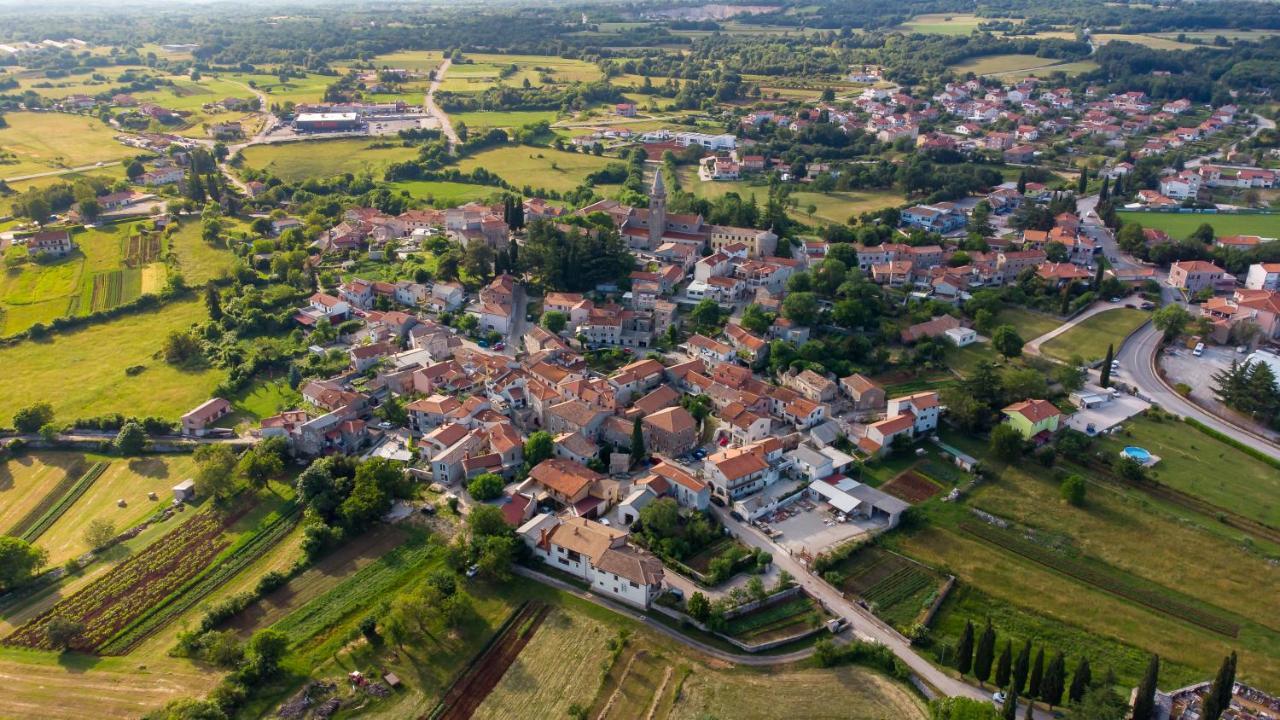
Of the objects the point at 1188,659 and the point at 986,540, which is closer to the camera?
the point at 1188,659

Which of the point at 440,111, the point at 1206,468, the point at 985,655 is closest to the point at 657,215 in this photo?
the point at 1206,468

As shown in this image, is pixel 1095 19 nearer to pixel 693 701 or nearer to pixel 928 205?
pixel 928 205

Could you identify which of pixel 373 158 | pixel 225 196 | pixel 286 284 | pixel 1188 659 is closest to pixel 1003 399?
pixel 1188 659

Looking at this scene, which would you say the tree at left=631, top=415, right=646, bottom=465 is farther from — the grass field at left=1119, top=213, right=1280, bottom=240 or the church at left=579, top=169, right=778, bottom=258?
the grass field at left=1119, top=213, right=1280, bottom=240

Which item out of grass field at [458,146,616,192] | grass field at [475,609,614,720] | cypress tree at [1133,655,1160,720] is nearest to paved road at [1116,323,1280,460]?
cypress tree at [1133,655,1160,720]

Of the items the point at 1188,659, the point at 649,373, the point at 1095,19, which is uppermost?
the point at 1095,19

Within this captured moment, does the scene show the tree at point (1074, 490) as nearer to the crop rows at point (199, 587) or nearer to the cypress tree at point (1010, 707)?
the cypress tree at point (1010, 707)
